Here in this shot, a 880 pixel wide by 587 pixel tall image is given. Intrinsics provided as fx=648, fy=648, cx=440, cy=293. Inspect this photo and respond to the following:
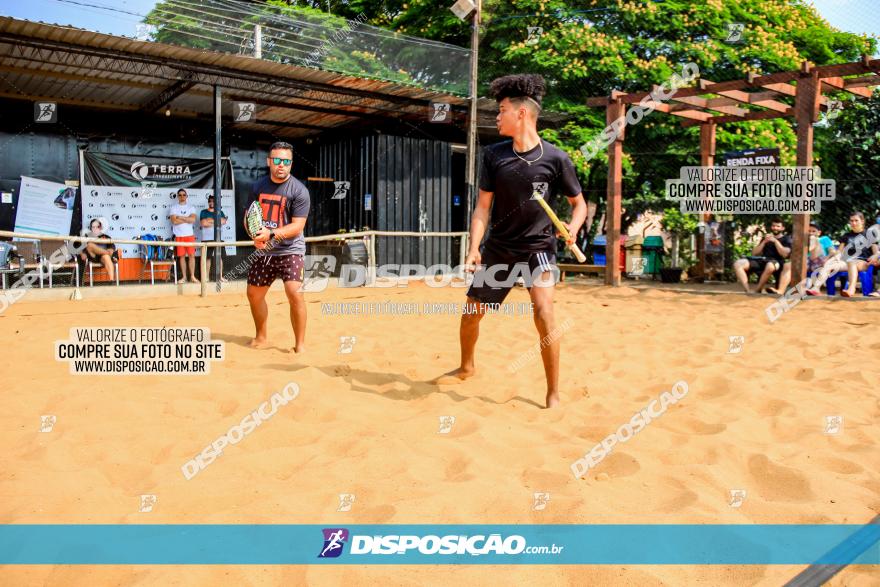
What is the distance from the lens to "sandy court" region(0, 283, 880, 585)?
239 cm

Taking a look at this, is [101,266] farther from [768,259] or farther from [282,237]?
[768,259]

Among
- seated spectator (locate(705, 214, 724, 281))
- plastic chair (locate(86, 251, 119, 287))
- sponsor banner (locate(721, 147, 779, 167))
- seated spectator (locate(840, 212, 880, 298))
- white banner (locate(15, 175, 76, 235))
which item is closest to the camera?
seated spectator (locate(840, 212, 880, 298))

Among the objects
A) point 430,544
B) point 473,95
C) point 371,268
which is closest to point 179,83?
point 371,268

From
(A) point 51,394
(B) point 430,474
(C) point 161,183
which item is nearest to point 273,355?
(A) point 51,394

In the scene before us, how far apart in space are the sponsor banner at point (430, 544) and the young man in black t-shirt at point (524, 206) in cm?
174

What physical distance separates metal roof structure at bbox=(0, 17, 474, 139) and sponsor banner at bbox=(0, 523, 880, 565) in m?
9.15

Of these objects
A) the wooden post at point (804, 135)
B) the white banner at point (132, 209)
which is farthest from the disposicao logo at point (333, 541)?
the white banner at point (132, 209)

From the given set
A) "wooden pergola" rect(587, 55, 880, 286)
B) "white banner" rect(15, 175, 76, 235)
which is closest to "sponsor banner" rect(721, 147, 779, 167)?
"wooden pergola" rect(587, 55, 880, 286)

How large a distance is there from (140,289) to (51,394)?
701 centimetres

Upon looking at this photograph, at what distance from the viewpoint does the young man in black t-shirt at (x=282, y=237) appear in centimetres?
548

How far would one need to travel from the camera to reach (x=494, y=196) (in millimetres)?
4199

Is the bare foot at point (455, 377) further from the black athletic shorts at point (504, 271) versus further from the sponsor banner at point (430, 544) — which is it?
the sponsor banner at point (430, 544)

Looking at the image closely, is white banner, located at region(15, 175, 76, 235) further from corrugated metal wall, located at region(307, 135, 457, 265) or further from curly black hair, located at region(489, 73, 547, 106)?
curly black hair, located at region(489, 73, 547, 106)

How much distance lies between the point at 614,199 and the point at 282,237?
799cm
